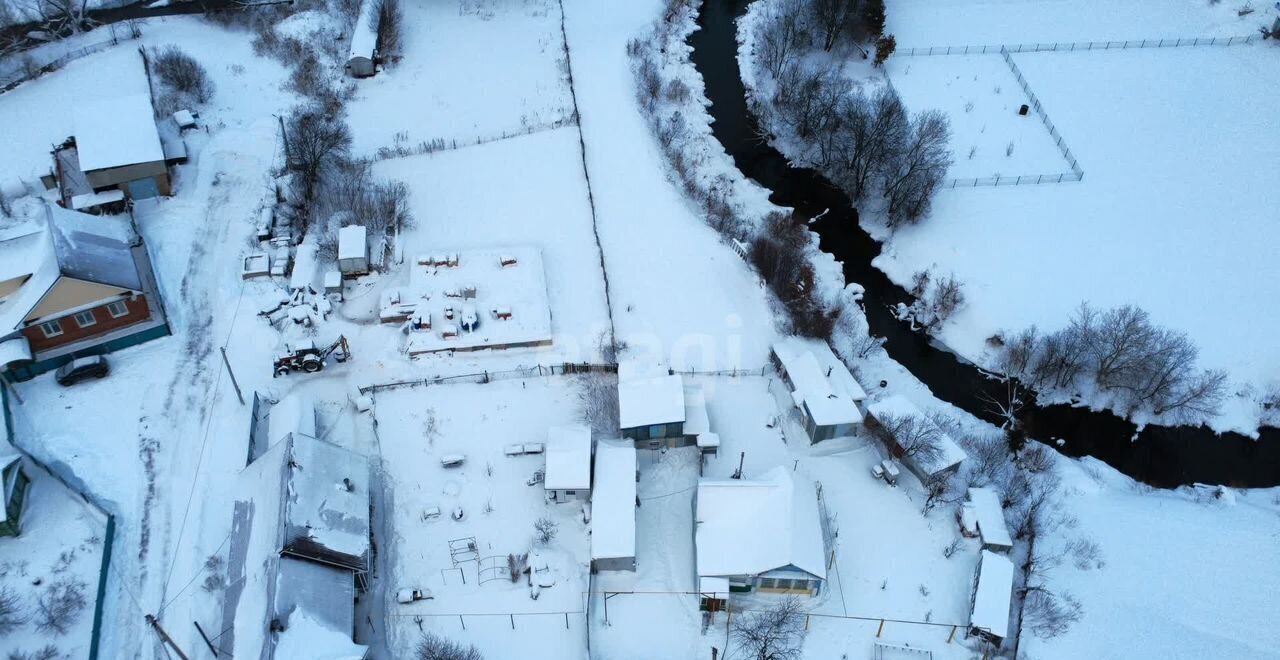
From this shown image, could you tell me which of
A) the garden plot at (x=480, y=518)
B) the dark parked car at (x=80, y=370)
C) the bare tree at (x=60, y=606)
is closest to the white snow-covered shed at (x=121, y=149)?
the dark parked car at (x=80, y=370)

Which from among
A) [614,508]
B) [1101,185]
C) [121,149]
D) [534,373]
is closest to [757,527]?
[614,508]

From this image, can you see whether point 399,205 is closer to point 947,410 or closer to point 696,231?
point 696,231

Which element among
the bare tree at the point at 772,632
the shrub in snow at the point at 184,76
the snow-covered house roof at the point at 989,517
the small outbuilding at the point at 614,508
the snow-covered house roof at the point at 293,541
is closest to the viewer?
the snow-covered house roof at the point at 293,541

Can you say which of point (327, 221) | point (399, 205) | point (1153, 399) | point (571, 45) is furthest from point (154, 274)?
point (1153, 399)

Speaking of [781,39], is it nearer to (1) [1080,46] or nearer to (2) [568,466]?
(1) [1080,46]

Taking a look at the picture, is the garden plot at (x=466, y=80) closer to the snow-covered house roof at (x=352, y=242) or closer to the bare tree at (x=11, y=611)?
the snow-covered house roof at (x=352, y=242)

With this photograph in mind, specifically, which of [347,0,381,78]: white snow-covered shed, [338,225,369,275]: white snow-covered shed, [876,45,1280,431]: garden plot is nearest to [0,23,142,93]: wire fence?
[347,0,381,78]: white snow-covered shed
